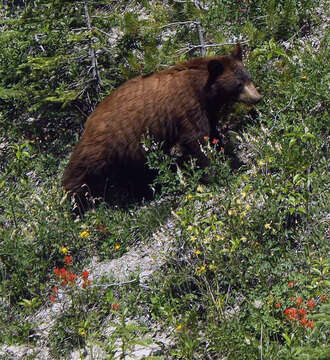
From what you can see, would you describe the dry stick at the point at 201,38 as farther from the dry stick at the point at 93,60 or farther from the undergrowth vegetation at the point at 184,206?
the dry stick at the point at 93,60

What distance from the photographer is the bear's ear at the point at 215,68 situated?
254 inches

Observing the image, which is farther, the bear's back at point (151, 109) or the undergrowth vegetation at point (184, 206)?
the bear's back at point (151, 109)

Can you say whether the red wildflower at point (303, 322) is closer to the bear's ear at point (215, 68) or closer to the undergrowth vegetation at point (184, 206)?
the undergrowth vegetation at point (184, 206)

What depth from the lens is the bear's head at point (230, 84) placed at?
21.6 feet

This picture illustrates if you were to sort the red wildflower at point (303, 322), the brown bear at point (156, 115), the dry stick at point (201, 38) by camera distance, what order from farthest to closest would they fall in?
the dry stick at point (201, 38) < the brown bear at point (156, 115) < the red wildflower at point (303, 322)

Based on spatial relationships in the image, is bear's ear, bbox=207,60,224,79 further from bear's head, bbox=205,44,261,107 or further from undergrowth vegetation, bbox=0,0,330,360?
undergrowth vegetation, bbox=0,0,330,360

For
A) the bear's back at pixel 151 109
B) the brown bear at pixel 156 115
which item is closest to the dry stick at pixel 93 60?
the brown bear at pixel 156 115

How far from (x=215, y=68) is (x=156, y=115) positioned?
38.1 inches

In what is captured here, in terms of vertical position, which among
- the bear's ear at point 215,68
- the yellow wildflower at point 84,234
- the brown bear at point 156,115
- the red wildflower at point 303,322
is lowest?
the yellow wildflower at point 84,234

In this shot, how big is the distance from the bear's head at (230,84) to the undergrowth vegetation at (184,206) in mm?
259

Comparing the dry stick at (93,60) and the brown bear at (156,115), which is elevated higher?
the dry stick at (93,60)

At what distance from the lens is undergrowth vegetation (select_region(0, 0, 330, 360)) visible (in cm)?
406

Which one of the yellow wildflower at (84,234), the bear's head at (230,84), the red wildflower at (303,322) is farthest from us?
the bear's head at (230,84)

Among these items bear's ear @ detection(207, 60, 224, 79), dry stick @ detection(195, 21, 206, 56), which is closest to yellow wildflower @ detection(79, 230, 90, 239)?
bear's ear @ detection(207, 60, 224, 79)
